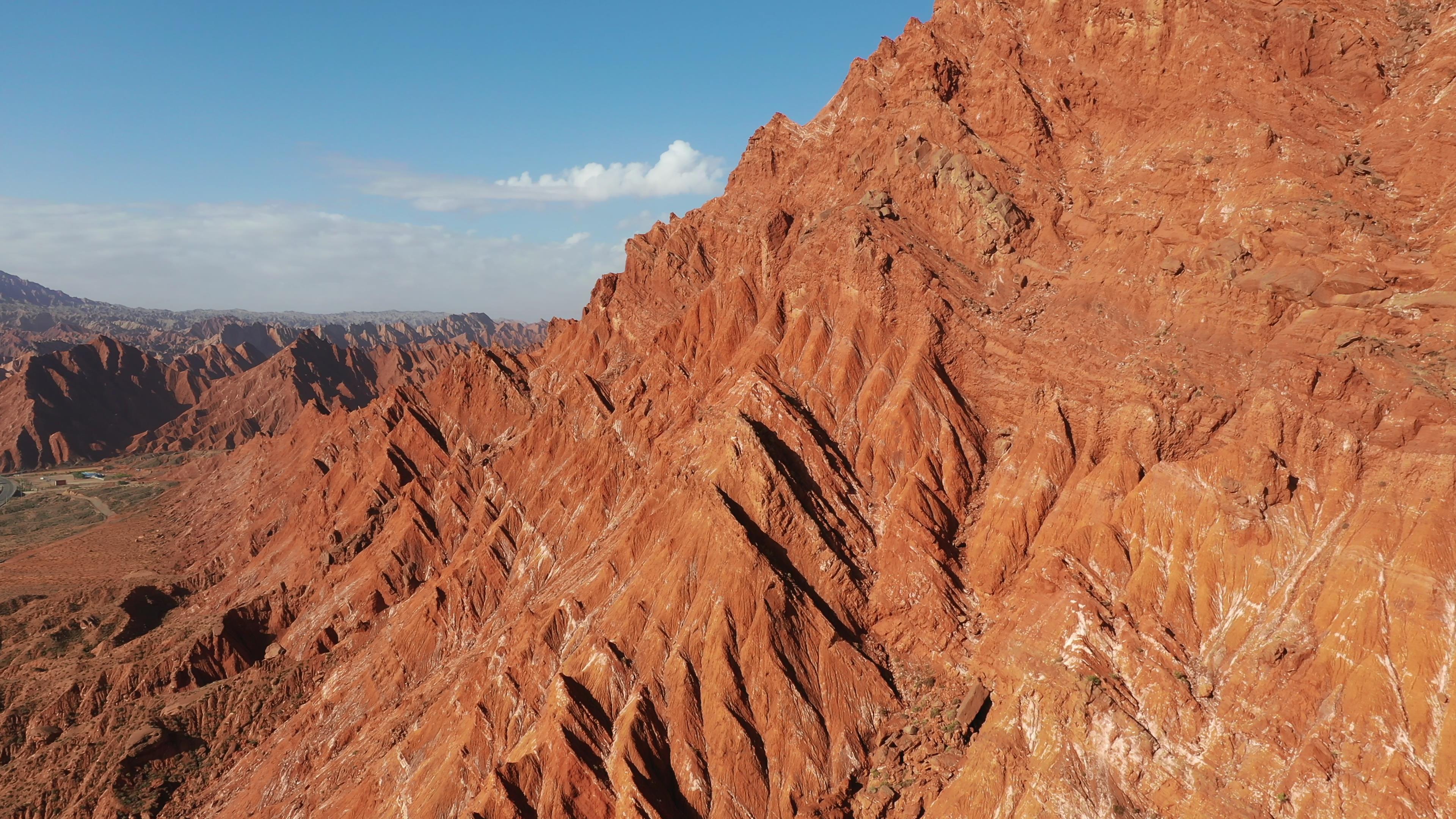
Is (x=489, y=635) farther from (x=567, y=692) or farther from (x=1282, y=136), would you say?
(x=1282, y=136)

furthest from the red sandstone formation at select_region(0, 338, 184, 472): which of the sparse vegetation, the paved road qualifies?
the paved road

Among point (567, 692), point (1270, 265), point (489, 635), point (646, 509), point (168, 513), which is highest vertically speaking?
point (1270, 265)

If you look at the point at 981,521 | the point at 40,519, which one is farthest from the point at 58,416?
the point at 981,521

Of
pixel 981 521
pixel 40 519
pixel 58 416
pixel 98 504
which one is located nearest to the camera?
pixel 981 521

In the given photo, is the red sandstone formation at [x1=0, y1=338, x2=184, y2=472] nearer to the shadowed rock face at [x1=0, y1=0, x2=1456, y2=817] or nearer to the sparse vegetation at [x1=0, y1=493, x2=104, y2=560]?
the sparse vegetation at [x1=0, y1=493, x2=104, y2=560]

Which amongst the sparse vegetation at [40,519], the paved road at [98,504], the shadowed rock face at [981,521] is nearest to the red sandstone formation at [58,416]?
the sparse vegetation at [40,519]

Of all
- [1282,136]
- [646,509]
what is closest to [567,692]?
[646,509]

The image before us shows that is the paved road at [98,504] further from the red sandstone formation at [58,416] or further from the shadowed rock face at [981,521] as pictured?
the shadowed rock face at [981,521]

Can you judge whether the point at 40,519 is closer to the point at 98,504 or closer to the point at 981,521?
the point at 98,504
